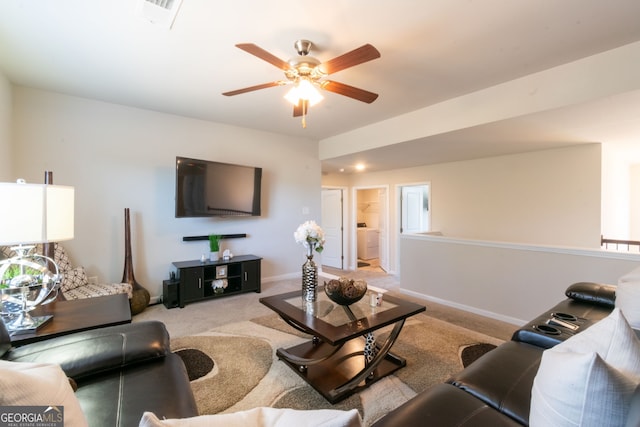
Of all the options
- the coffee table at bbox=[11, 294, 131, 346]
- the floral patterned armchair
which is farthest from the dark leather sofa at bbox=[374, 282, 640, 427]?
the floral patterned armchair

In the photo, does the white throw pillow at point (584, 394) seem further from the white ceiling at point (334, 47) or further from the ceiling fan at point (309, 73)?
the white ceiling at point (334, 47)

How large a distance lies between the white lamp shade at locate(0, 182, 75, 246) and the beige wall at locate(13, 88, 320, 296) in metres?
2.19

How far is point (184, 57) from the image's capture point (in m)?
2.39

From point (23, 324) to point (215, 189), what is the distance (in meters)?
2.61

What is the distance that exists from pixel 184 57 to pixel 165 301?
2.83 m

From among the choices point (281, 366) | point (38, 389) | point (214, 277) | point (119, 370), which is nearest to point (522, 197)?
point (281, 366)

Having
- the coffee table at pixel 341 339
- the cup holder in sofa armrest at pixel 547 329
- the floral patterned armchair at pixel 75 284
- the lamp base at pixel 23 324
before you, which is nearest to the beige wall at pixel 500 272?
the cup holder in sofa armrest at pixel 547 329

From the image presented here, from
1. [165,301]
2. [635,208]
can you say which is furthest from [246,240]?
[635,208]

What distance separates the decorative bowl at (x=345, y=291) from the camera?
2.09 meters

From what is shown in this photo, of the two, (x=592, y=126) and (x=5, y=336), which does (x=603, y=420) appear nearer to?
(x=5, y=336)

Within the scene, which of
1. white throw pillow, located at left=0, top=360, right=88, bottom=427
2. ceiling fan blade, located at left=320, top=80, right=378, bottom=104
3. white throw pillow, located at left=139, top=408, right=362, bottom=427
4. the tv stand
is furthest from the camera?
the tv stand

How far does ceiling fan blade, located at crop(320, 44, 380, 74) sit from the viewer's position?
1.69m

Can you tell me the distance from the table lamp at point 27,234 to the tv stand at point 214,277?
75.7 inches

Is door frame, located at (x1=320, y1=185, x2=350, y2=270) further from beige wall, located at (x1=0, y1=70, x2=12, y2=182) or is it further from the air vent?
beige wall, located at (x1=0, y1=70, x2=12, y2=182)
